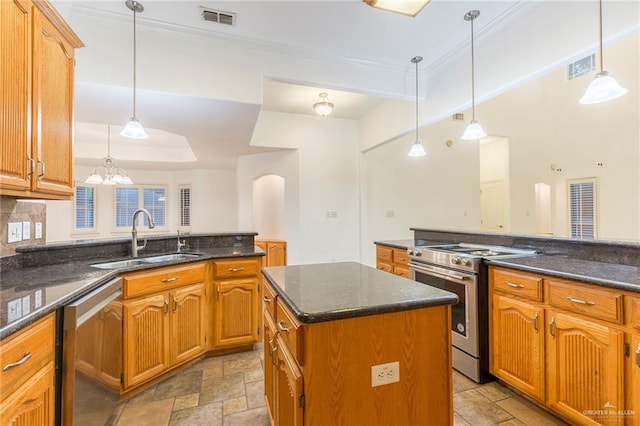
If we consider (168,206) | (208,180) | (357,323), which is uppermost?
(208,180)

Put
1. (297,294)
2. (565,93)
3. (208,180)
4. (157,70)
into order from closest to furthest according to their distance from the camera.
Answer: (297,294) < (157,70) < (565,93) < (208,180)

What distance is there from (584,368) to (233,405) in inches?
83.4

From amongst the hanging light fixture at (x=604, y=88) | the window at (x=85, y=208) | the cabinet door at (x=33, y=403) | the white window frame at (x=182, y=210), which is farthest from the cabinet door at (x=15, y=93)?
the window at (x=85, y=208)

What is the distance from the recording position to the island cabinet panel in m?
0.96

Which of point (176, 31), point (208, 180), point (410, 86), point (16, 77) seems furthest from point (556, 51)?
point (208, 180)

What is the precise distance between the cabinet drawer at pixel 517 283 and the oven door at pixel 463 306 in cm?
14

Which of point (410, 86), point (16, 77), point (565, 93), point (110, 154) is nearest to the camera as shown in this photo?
point (16, 77)

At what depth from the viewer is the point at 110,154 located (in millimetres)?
6398

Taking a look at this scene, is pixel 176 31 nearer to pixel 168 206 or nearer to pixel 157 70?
pixel 157 70

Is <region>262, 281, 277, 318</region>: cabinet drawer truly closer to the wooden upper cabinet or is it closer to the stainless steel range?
the wooden upper cabinet

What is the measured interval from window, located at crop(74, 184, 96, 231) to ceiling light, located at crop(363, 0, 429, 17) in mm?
7948

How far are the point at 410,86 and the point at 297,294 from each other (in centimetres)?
326

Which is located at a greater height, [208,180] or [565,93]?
[565,93]

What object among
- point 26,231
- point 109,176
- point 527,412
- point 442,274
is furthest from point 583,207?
point 109,176
